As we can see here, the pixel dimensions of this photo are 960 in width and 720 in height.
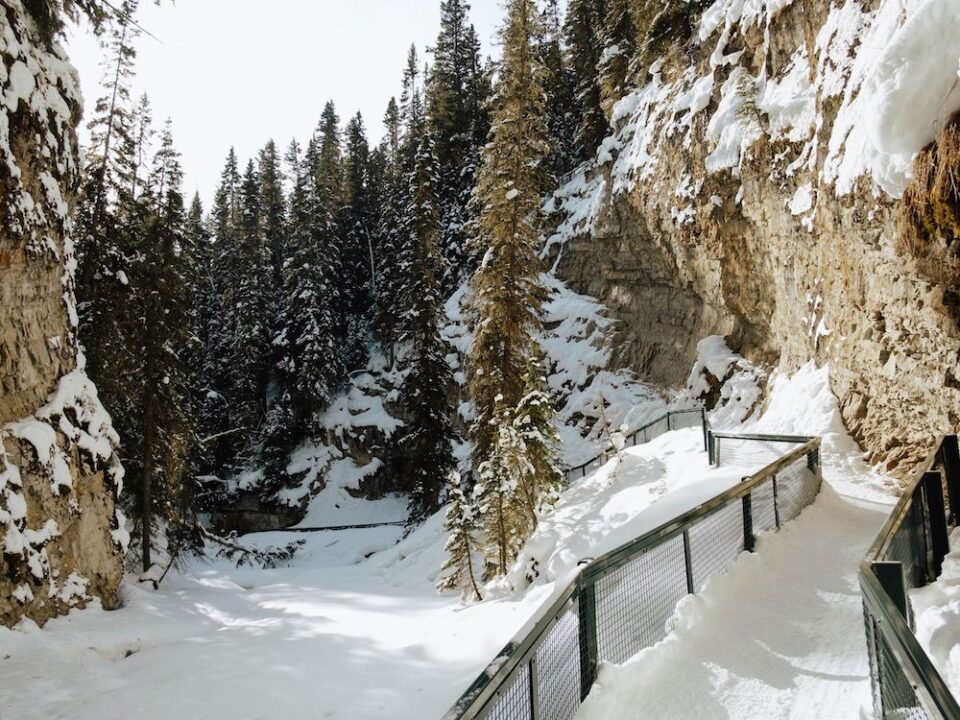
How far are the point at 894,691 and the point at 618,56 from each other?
34.7m

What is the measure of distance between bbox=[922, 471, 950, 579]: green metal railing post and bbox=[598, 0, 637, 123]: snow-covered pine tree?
29.8 meters

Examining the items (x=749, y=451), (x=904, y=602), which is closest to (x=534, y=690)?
(x=904, y=602)

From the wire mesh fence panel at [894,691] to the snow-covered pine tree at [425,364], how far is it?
24.7 meters

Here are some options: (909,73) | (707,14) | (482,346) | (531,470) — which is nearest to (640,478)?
(531,470)

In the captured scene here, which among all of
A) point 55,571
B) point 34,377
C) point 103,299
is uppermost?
point 103,299

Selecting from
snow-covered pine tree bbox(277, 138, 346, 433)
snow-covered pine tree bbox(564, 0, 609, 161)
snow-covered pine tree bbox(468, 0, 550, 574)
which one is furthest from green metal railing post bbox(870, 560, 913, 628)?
snow-covered pine tree bbox(564, 0, 609, 161)

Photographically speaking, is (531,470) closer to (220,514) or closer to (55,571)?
(55,571)

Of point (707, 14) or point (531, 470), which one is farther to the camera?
point (707, 14)

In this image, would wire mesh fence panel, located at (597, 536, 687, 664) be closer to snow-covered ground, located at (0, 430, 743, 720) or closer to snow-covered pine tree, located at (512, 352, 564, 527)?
snow-covered ground, located at (0, 430, 743, 720)

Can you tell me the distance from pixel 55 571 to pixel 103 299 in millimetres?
7725

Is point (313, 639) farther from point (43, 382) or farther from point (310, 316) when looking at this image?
point (310, 316)

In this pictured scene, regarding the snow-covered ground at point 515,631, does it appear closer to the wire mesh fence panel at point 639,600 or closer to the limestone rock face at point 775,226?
the wire mesh fence panel at point 639,600

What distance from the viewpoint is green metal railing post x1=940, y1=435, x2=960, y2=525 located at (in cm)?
662

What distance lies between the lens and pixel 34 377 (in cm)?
1221
